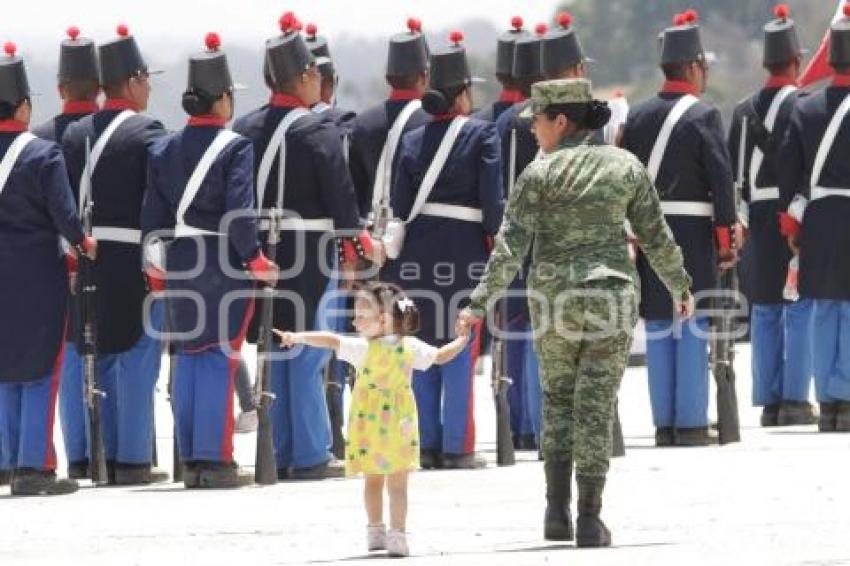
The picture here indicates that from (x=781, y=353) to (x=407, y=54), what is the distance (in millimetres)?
3039

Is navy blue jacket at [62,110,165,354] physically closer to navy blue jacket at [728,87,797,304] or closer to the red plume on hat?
the red plume on hat

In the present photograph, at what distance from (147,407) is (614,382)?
12.8 ft

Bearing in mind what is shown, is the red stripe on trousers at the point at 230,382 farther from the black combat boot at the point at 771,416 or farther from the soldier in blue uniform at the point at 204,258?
the black combat boot at the point at 771,416

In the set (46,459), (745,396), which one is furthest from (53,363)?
(745,396)

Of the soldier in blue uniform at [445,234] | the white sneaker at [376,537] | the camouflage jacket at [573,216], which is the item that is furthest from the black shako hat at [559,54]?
the white sneaker at [376,537]

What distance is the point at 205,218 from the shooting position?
16.4m

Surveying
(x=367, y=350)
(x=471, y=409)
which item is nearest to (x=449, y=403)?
(x=471, y=409)

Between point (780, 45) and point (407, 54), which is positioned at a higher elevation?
point (407, 54)

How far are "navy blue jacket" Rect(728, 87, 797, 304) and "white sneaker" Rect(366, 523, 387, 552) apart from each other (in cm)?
617

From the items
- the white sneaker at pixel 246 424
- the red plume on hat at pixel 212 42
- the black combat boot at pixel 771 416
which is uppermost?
the red plume on hat at pixel 212 42

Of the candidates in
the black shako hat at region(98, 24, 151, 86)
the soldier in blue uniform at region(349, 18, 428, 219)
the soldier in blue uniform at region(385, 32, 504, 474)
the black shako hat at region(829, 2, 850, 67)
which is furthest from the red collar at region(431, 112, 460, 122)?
the black shako hat at region(829, 2, 850, 67)

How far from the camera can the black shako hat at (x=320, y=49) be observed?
61.6ft

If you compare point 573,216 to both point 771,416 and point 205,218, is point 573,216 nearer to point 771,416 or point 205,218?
point 205,218

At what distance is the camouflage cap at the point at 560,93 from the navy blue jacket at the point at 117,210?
347 centimetres
